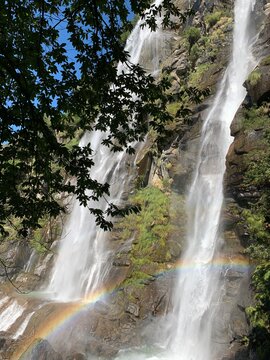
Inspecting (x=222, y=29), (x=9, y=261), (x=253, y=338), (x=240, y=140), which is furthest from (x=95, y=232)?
(x=222, y=29)

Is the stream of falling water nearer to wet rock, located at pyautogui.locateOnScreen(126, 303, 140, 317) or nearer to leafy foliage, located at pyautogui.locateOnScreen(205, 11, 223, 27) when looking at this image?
wet rock, located at pyautogui.locateOnScreen(126, 303, 140, 317)

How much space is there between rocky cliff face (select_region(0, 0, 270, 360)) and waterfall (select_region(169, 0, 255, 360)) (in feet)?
1.89

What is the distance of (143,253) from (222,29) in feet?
54.9

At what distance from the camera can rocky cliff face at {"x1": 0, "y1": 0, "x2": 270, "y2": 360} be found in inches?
478

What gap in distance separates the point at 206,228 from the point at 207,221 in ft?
1.14

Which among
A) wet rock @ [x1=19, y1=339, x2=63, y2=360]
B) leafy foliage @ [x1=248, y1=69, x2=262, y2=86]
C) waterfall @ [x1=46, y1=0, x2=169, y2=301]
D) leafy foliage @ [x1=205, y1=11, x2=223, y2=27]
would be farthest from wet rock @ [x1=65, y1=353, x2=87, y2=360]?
leafy foliage @ [x1=205, y1=11, x2=223, y2=27]

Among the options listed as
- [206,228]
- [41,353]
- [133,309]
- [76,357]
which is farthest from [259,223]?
[41,353]

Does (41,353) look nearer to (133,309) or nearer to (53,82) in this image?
(133,309)

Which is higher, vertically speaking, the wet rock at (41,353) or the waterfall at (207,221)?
the waterfall at (207,221)

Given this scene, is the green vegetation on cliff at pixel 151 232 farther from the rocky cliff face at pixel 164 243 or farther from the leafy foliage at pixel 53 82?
the leafy foliage at pixel 53 82

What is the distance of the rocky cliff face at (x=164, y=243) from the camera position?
39.8 ft

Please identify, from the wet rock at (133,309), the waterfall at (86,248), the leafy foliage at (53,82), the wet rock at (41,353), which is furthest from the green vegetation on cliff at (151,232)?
the leafy foliage at (53,82)

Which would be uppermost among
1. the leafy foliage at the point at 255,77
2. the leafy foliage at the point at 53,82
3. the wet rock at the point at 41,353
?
the leafy foliage at the point at 255,77

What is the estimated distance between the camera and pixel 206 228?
16.2 meters
